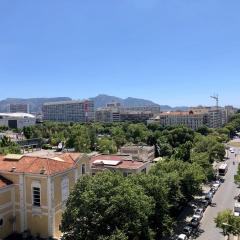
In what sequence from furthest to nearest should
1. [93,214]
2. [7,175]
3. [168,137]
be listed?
[168,137] < [7,175] < [93,214]

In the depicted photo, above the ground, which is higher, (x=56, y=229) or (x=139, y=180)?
(x=139, y=180)

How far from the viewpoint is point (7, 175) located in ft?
132

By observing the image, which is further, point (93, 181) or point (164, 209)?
point (164, 209)

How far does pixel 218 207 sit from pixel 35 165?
97.4 feet

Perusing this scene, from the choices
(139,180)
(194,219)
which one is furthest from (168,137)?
(139,180)

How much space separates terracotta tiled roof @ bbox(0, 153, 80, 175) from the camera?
129 ft

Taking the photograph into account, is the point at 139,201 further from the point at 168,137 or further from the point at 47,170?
the point at 168,137

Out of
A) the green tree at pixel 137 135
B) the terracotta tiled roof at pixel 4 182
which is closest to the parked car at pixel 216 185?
the terracotta tiled roof at pixel 4 182

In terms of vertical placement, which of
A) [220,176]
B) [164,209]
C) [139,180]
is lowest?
[220,176]

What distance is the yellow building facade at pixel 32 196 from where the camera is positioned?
1522 inches

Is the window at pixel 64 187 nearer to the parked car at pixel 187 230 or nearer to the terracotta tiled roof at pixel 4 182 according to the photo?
the terracotta tiled roof at pixel 4 182

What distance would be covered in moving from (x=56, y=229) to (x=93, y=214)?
1015cm

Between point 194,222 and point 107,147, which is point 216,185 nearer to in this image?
point 194,222

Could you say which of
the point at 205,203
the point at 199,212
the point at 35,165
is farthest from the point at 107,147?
the point at 35,165
